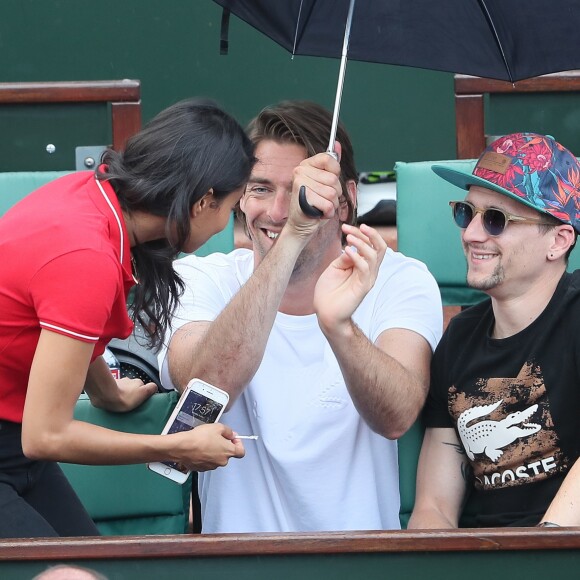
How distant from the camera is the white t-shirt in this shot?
8.53 ft

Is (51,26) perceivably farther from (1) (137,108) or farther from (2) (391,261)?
(2) (391,261)

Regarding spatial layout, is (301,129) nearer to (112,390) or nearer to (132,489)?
(112,390)

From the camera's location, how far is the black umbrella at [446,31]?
8.55 ft

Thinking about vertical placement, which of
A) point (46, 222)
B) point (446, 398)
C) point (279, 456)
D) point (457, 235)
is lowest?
point (279, 456)

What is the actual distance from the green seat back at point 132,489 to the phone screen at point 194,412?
257 mm

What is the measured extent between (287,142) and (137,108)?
1200 millimetres

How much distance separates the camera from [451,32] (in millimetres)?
2688

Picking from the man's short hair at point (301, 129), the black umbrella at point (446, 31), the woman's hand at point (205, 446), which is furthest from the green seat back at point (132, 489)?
the black umbrella at point (446, 31)

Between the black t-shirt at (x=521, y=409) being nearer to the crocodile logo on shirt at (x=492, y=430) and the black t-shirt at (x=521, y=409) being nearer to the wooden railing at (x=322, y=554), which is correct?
the crocodile logo on shirt at (x=492, y=430)

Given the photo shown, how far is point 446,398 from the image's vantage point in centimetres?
253

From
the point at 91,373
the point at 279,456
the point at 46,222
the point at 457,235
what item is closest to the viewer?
the point at 46,222

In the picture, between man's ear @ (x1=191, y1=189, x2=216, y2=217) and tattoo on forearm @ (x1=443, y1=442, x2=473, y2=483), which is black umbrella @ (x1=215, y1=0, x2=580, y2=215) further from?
tattoo on forearm @ (x1=443, y1=442, x2=473, y2=483)

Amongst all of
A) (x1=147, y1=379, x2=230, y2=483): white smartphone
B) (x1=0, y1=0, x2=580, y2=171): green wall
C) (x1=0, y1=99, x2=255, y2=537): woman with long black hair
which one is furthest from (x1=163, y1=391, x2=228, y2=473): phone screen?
(x1=0, y1=0, x2=580, y2=171): green wall

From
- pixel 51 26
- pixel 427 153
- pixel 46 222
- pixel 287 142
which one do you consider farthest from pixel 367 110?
pixel 46 222
